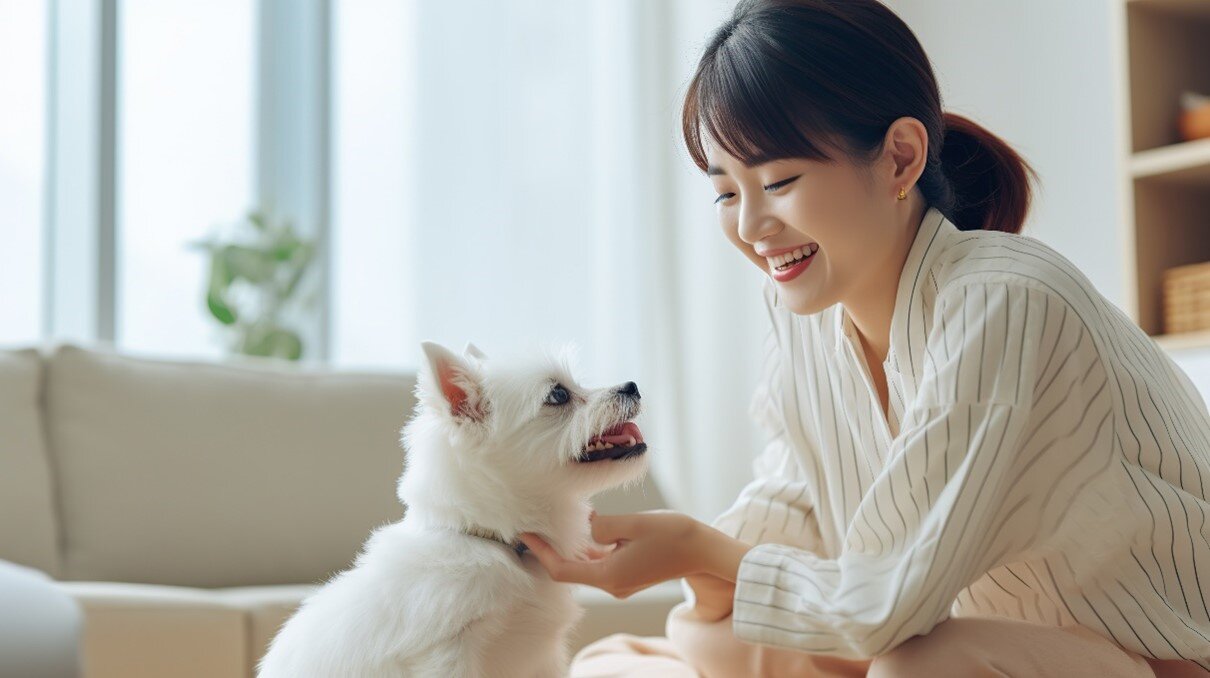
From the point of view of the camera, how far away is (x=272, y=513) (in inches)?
106

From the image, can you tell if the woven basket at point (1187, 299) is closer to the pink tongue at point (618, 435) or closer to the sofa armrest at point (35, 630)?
the pink tongue at point (618, 435)

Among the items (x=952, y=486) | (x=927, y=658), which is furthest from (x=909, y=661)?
(x=952, y=486)

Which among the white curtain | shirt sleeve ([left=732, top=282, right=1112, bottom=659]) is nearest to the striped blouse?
shirt sleeve ([left=732, top=282, right=1112, bottom=659])

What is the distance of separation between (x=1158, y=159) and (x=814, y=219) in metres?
1.47

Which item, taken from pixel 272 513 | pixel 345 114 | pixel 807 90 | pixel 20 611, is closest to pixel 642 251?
pixel 345 114

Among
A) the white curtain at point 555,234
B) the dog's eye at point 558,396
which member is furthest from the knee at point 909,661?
the white curtain at point 555,234

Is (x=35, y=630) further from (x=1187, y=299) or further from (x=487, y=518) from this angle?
(x=1187, y=299)

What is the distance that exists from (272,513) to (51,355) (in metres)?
0.63

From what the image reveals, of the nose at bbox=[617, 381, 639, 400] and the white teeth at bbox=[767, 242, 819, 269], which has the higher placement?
the white teeth at bbox=[767, 242, 819, 269]

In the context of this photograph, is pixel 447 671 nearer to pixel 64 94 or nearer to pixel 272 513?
pixel 272 513

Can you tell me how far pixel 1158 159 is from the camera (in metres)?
2.41

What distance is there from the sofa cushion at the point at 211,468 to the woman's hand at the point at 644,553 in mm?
1509

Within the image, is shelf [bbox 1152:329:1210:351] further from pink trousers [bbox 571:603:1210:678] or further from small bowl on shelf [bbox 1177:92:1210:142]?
pink trousers [bbox 571:603:1210:678]

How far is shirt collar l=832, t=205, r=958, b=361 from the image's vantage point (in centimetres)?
137
